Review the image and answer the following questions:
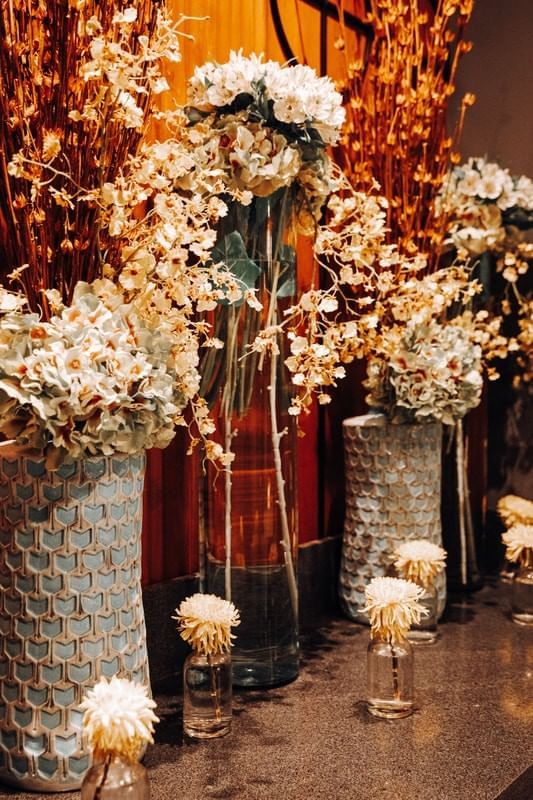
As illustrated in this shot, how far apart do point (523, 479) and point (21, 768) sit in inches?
57.0

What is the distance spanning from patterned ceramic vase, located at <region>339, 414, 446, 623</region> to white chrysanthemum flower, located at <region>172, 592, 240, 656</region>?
52cm

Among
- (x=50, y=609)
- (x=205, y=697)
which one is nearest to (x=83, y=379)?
(x=50, y=609)

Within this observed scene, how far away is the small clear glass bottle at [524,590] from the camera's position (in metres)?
1.75

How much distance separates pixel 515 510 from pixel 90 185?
49.0 inches

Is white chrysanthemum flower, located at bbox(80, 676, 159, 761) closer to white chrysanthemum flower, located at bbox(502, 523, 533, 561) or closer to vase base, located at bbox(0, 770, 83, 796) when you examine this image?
vase base, located at bbox(0, 770, 83, 796)

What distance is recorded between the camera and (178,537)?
4.91ft

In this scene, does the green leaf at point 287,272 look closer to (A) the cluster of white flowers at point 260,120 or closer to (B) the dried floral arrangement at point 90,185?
(A) the cluster of white flowers at point 260,120

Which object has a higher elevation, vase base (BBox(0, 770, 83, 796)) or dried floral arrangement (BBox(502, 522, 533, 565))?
dried floral arrangement (BBox(502, 522, 533, 565))

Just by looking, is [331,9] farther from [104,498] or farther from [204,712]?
[204,712]

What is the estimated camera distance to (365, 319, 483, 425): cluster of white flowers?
64.6 inches

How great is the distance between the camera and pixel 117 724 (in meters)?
0.87

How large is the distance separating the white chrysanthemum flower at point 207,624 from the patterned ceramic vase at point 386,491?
52 cm

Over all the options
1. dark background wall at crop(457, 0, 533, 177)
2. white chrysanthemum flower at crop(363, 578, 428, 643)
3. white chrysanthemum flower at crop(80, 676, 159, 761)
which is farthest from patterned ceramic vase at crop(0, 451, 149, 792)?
dark background wall at crop(457, 0, 533, 177)

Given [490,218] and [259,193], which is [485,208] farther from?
[259,193]
